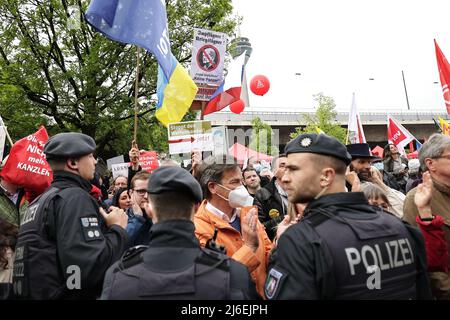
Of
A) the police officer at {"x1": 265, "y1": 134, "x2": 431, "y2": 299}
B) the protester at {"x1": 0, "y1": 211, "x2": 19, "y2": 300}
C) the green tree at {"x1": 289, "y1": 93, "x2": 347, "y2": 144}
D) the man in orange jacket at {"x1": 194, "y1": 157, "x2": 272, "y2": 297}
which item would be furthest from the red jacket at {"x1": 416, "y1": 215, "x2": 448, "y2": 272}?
the green tree at {"x1": 289, "y1": 93, "x2": 347, "y2": 144}

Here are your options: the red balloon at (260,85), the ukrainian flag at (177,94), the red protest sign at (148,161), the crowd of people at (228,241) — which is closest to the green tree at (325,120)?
the red balloon at (260,85)

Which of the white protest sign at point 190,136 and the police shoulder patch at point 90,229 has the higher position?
the white protest sign at point 190,136

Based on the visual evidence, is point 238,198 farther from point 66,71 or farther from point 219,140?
point 66,71

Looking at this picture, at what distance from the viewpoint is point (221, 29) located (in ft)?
53.8

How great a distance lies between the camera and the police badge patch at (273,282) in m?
1.95

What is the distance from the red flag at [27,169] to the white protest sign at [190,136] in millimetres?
2575

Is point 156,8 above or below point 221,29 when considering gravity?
below

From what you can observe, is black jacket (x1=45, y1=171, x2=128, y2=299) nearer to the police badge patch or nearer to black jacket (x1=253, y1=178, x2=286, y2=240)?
the police badge patch

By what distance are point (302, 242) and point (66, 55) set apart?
15.4 metres

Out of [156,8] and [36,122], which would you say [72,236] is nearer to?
[156,8]

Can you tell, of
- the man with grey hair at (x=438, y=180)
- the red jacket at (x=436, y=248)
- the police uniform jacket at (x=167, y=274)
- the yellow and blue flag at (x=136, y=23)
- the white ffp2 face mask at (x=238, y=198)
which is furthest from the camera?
the yellow and blue flag at (x=136, y=23)

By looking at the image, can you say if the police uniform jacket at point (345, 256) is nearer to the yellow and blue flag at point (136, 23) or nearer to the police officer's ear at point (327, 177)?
the police officer's ear at point (327, 177)

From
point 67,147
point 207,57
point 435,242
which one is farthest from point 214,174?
point 207,57
